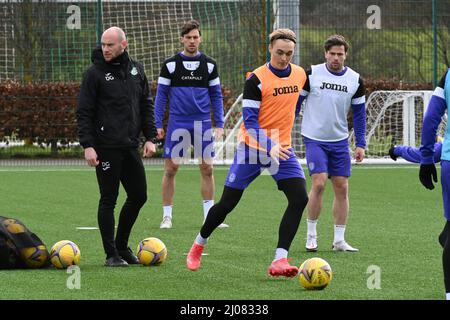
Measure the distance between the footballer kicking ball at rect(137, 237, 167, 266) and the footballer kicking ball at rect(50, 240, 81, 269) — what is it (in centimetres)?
55

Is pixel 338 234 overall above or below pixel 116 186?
below

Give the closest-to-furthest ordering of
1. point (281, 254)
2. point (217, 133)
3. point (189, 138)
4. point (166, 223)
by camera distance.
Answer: point (281, 254) → point (166, 223) → point (189, 138) → point (217, 133)

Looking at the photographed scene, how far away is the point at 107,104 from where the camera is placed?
10031 mm

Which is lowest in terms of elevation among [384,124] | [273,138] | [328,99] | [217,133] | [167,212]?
[167,212]

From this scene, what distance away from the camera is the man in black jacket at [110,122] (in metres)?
9.95

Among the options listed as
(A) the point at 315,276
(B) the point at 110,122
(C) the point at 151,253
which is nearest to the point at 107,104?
(B) the point at 110,122

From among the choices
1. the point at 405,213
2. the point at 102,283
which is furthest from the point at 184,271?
the point at 405,213

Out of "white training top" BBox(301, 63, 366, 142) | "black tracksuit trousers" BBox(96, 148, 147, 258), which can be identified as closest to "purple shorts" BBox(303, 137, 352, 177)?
"white training top" BBox(301, 63, 366, 142)

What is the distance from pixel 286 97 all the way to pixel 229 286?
1.73m

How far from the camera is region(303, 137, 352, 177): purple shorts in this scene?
11.1 m

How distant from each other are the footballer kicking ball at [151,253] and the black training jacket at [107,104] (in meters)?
0.87

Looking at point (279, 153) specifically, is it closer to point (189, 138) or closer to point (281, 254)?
point (281, 254)

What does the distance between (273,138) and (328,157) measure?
1819 millimetres
